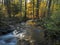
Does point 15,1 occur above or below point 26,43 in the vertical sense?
above

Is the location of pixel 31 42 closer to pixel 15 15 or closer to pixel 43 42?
pixel 43 42

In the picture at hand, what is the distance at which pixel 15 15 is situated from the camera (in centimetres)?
3212

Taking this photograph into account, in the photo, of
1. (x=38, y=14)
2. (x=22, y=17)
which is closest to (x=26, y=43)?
(x=22, y=17)

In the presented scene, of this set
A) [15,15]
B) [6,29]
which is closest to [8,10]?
[15,15]

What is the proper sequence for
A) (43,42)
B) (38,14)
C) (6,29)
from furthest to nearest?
(38,14) < (6,29) < (43,42)

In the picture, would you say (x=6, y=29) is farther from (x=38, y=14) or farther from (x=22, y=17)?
(x=38, y=14)

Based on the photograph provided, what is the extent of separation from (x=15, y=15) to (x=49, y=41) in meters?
20.0

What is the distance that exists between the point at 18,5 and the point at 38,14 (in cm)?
415

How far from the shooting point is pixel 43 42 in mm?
12602

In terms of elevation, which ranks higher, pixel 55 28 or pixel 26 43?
Result: pixel 55 28

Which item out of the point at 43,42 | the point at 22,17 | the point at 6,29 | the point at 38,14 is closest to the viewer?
the point at 43,42

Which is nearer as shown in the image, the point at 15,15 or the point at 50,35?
the point at 50,35

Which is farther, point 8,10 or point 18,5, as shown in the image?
point 18,5

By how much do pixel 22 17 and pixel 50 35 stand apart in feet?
57.7
